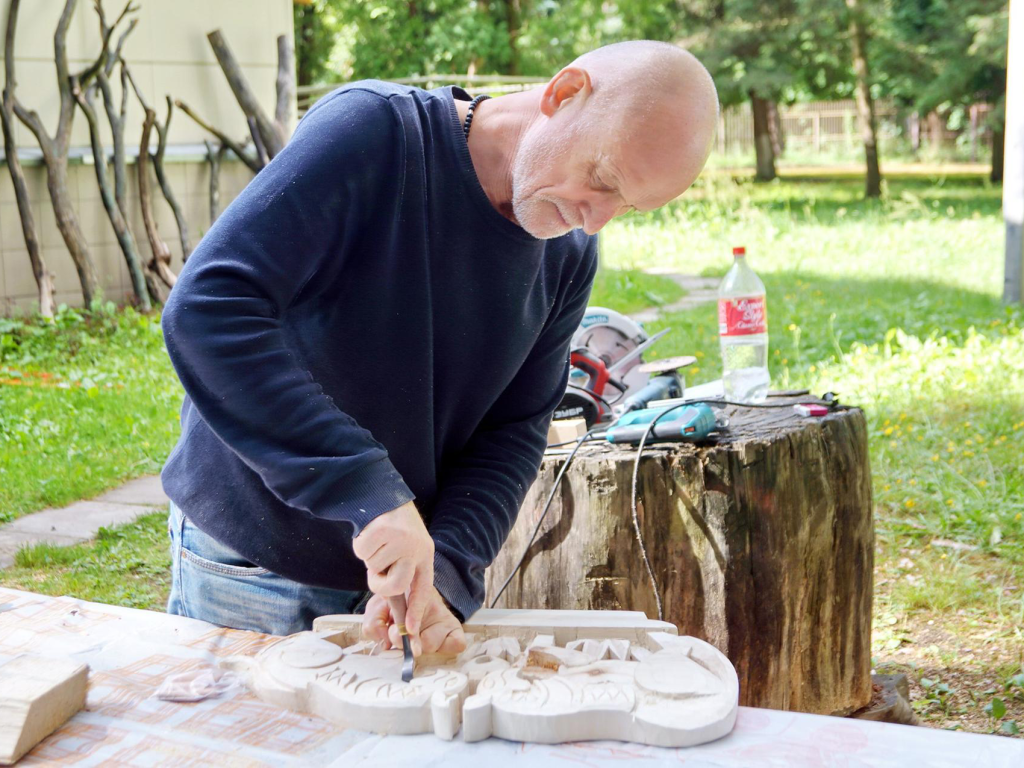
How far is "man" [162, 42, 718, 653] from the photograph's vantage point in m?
1.38

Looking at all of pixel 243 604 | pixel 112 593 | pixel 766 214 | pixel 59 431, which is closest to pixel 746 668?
pixel 243 604

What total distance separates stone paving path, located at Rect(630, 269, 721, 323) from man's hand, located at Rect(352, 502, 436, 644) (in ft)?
21.6

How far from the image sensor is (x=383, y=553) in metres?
1.42

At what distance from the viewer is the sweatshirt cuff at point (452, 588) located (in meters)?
1.64

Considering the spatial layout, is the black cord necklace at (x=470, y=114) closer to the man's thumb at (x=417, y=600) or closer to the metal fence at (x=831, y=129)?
the man's thumb at (x=417, y=600)

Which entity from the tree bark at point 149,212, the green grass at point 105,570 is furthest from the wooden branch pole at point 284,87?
the green grass at point 105,570

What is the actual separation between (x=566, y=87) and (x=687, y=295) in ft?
26.6

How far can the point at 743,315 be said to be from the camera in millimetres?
3248

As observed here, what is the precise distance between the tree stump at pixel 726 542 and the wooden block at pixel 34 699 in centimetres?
134

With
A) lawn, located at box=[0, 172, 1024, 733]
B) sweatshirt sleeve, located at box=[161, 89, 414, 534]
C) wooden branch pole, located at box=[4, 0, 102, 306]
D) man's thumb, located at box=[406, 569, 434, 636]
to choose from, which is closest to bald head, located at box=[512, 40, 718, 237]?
sweatshirt sleeve, located at box=[161, 89, 414, 534]

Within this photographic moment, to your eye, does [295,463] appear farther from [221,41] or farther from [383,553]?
[221,41]

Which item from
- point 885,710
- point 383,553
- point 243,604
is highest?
point 383,553

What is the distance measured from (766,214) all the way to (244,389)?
1325cm

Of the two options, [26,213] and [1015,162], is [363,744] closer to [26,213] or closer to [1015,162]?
[26,213]
